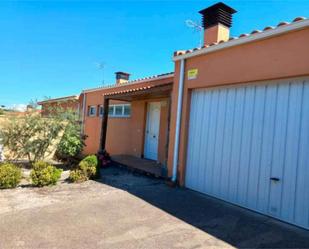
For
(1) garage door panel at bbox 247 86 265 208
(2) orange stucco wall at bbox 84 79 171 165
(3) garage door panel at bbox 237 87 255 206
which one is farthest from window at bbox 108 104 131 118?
(1) garage door panel at bbox 247 86 265 208

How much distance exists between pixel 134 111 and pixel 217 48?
611 cm

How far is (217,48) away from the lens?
584cm

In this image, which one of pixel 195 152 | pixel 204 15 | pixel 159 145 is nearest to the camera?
pixel 195 152

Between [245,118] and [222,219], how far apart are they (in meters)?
2.20

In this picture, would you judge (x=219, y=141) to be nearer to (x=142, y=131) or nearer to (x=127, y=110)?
(x=142, y=131)

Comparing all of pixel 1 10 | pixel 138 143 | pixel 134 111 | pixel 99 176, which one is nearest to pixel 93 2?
pixel 1 10

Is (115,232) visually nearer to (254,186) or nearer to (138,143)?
(254,186)

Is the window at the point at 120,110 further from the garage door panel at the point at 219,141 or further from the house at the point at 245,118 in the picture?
the garage door panel at the point at 219,141

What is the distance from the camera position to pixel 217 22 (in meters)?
7.33

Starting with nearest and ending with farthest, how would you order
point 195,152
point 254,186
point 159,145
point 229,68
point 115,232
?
1. point 115,232
2. point 254,186
3. point 229,68
4. point 195,152
5. point 159,145

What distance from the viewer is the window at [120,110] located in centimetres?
1193

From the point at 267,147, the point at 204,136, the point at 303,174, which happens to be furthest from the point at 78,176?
the point at 303,174

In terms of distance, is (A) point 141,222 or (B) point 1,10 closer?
(A) point 141,222

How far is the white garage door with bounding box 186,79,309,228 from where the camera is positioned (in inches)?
173
